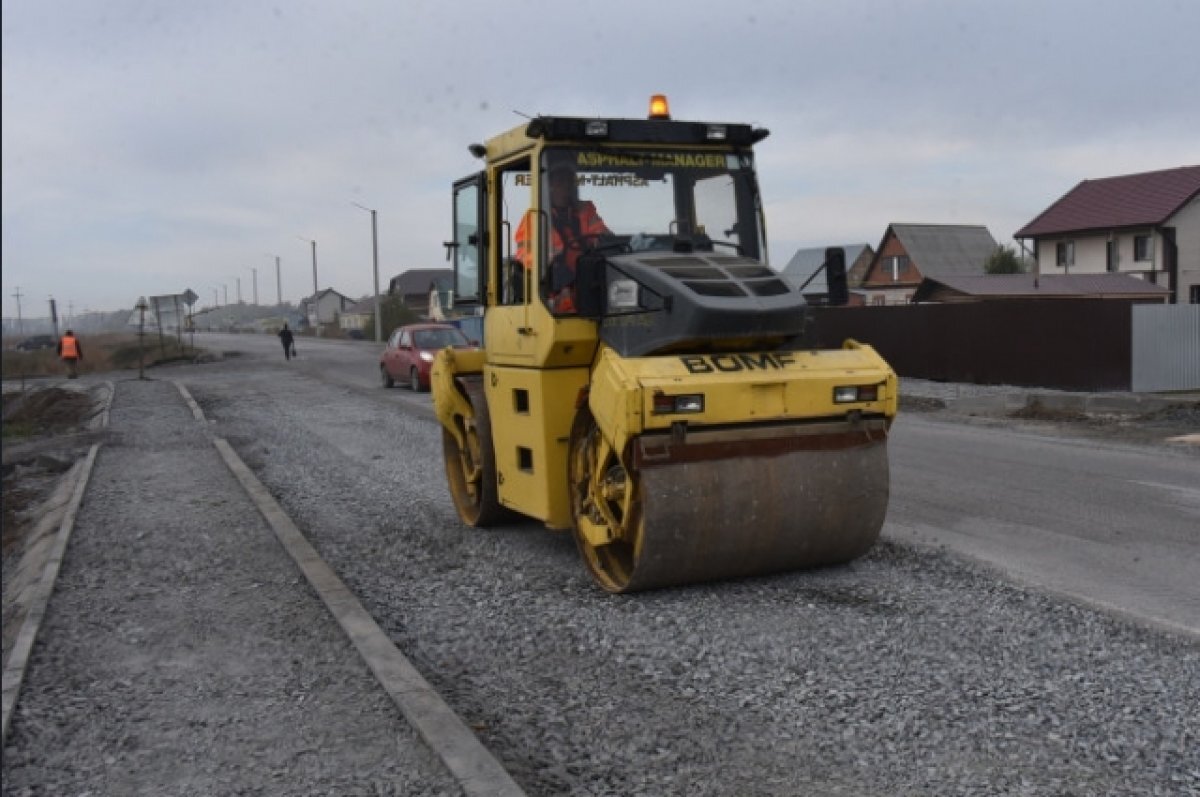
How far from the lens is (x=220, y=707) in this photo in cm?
517

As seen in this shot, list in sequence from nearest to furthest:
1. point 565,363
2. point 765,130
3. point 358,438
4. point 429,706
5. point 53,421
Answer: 1. point 429,706
2. point 565,363
3. point 765,130
4. point 358,438
5. point 53,421

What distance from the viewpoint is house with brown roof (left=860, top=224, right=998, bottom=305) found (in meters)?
66.9

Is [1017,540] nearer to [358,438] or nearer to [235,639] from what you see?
[235,639]

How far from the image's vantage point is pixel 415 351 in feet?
83.6

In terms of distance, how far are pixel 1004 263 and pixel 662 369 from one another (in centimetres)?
6408

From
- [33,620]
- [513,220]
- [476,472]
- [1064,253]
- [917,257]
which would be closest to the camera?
[33,620]

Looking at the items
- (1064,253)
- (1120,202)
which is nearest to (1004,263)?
(1064,253)

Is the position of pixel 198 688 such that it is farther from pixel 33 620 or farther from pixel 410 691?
pixel 33 620

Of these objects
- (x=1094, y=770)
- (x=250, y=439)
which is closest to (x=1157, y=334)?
(x=250, y=439)

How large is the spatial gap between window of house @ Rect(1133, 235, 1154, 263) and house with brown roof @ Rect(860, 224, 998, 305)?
16.2m

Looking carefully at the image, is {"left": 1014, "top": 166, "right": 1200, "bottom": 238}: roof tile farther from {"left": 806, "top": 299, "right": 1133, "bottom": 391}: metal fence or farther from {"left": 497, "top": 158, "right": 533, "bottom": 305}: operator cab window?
{"left": 497, "top": 158, "right": 533, "bottom": 305}: operator cab window

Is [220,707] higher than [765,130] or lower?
lower

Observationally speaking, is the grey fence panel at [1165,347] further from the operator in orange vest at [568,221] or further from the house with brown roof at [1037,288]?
the house with brown roof at [1037,288]

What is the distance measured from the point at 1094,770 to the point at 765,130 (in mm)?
4772
